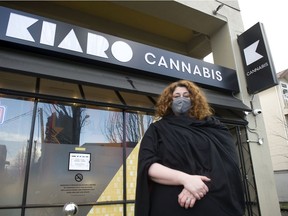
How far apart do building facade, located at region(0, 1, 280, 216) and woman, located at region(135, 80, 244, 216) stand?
284cm

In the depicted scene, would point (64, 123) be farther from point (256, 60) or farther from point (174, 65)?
point (256, 60)

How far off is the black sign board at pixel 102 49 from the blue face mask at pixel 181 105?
10.2ft

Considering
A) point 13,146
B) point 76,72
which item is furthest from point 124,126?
point 13,146

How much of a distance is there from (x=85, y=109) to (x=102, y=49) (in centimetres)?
123

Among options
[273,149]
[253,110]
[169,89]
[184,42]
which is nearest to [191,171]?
[169,89]

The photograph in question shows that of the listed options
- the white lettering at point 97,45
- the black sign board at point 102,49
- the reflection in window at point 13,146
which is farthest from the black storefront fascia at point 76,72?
the reflection in window at point 13,146

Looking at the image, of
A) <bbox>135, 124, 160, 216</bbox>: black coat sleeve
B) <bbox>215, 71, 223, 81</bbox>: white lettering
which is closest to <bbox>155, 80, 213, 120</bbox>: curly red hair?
<bbox>135, 124, 160, 216</bbox>: black coat sleeve

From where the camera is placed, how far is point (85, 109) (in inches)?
186

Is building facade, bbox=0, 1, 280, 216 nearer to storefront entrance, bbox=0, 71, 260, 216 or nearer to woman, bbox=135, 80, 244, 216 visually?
storefront entrance, bbox=0, 71, 260, 216

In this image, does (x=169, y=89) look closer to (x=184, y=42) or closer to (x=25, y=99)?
(x=25, y=99)

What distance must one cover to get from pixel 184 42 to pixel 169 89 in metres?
7.09

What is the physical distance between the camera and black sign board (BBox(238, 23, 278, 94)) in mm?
6070

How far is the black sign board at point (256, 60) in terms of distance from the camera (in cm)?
607

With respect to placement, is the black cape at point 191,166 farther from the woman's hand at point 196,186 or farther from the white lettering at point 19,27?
the white lettering at point 19,27
